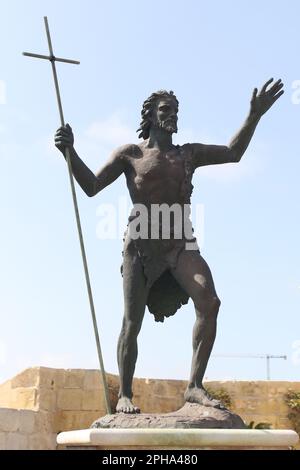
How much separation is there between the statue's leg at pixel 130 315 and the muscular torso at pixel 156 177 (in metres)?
0.37

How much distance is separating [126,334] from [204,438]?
106 cm

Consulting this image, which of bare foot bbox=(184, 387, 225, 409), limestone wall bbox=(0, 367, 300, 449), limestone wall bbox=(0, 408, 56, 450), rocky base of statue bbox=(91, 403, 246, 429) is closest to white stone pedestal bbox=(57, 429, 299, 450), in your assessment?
rocky base of statue bbox=(91, 403, 246, 429)

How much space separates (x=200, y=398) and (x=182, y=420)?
0.33 metres

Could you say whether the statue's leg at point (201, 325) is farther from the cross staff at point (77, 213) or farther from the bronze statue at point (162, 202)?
the cross staff at point (77, 213)

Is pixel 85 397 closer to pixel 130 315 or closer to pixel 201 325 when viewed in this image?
pixel 130 315

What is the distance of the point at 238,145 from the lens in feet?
19.9

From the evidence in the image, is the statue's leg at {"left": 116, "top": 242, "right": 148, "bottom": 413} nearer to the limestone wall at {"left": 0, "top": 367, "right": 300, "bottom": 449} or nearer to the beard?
the beard

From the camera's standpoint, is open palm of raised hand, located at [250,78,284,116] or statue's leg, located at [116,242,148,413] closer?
statue's leg, located at [116,242,148,413]

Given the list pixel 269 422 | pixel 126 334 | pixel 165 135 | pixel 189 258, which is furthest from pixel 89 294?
pixel 269 422

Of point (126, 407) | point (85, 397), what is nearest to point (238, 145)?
point (126, 407)

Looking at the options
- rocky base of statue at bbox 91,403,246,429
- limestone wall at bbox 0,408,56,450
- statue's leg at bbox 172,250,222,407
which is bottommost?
limestone wall at bbox 0,408,56,450

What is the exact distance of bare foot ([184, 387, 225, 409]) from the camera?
5273 mm

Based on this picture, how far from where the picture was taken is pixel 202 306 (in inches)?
216

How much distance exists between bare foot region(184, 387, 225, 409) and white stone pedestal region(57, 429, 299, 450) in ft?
1.25
